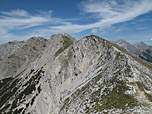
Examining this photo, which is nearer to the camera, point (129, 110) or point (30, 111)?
point (129, 110)

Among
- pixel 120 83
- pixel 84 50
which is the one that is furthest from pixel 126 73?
pixel 84 50

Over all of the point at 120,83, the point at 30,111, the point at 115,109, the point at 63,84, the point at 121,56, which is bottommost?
the point at 30,111

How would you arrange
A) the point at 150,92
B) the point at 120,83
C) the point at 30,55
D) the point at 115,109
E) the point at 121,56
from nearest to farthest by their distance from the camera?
the point at 115,109 < the point at 150,92 < the point at 120,83 < the point at 121,56 < the point at 30,55

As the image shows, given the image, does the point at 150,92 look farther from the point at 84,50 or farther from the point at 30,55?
the point at 30,55

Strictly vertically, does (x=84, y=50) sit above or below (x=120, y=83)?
above

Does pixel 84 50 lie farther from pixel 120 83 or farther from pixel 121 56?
pixel 120 83

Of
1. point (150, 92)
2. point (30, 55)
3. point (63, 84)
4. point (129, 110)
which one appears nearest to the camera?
point (129, 110)

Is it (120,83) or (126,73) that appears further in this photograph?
(126,73)

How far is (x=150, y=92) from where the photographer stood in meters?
23.6

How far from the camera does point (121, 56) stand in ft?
117

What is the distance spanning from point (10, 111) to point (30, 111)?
18414 millimetres

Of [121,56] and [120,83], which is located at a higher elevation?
[121,56]

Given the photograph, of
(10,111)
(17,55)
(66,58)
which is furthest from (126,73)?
(17,55)

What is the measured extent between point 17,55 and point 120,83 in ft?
591
